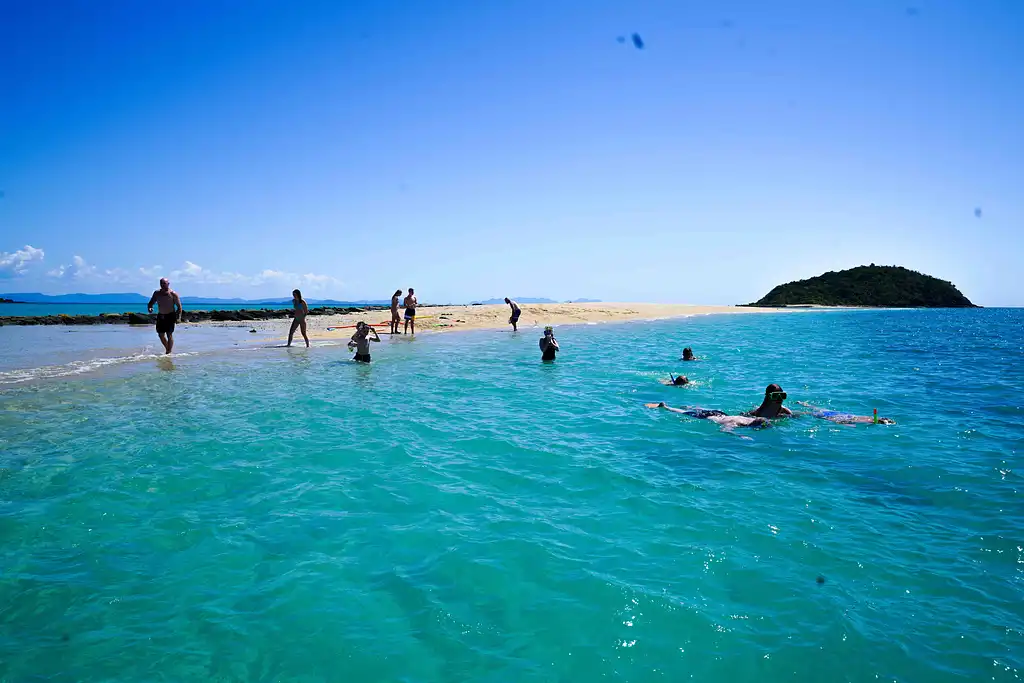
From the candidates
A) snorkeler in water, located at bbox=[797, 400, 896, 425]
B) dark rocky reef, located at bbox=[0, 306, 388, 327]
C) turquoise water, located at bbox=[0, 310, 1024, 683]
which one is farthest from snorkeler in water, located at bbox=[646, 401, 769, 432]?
dark rocky reef, located at bbox=[0, 306, 388, 327]

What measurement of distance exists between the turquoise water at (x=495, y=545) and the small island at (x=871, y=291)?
140813mm

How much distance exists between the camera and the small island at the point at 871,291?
439 ft

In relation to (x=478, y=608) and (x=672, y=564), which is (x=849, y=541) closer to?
(x=672, y=564)

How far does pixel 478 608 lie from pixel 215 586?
7.69 ft

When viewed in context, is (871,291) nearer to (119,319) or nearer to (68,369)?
(119,319)

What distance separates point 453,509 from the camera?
613 cm

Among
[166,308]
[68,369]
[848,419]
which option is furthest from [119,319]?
[848,419]

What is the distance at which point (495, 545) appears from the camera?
5242mm

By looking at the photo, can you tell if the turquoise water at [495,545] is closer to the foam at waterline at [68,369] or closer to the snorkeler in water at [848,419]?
the snorkeler in water at [848,419]

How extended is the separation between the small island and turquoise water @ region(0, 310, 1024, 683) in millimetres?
140813

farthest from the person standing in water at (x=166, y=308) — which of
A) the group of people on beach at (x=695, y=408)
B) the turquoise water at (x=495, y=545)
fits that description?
the turquoise water at (x=495, y=545)

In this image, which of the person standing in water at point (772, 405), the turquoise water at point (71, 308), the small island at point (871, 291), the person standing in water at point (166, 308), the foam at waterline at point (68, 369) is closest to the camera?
the person standing in water at point (772, 405)

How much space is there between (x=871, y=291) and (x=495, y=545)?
535 ft

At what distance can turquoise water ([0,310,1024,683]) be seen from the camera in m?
3.71
